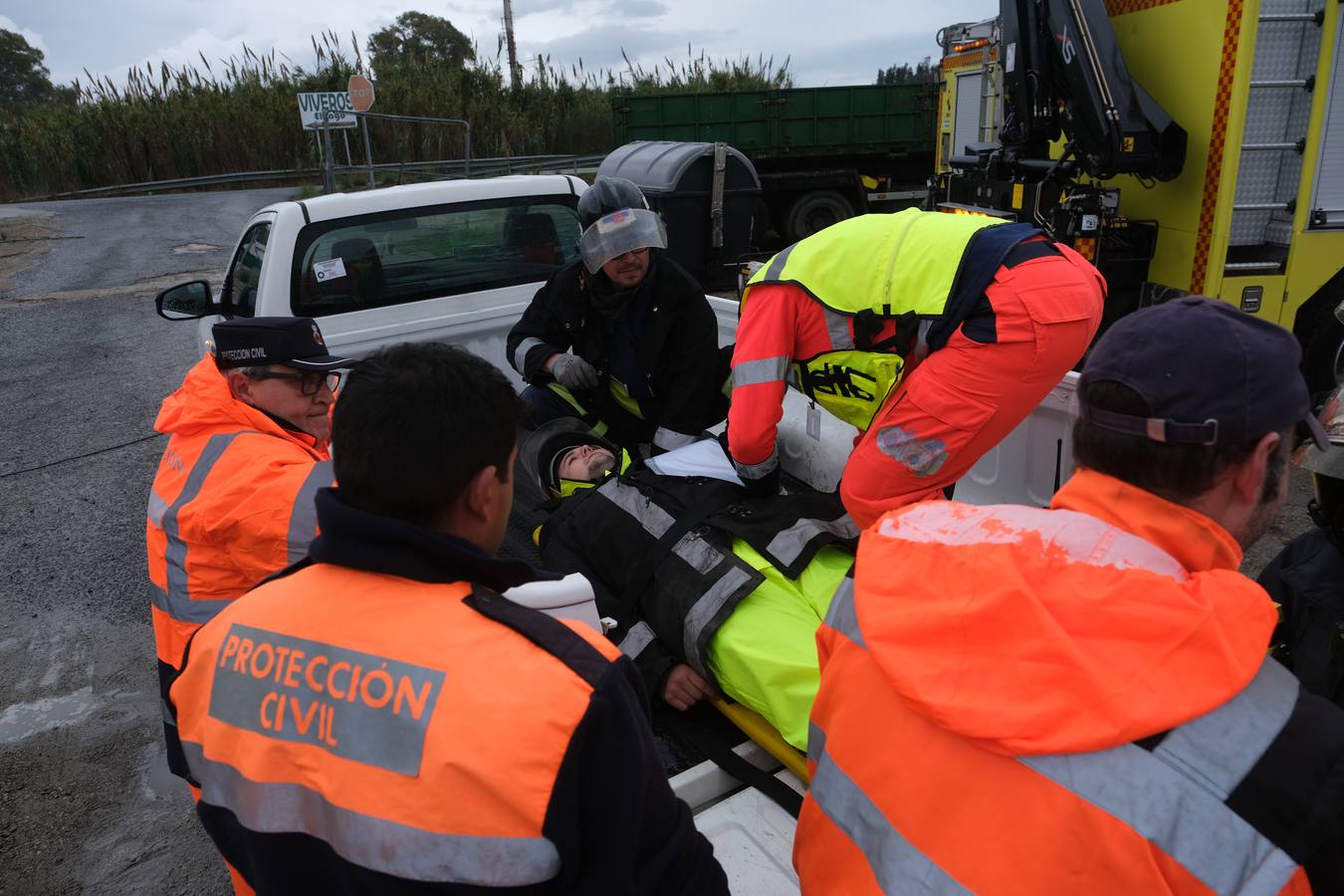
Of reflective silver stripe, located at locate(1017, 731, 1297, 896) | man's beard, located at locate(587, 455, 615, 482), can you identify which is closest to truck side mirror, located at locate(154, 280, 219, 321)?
man's beard, located at locate(587, 455, 615, 482)

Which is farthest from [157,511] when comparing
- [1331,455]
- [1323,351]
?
[1323,351]

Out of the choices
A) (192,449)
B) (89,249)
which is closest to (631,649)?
(192,449)

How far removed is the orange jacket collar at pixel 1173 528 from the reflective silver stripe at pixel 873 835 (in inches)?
18.2

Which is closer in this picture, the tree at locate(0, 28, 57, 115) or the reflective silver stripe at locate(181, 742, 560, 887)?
the reflective silver stripe at locate(181, 742, 560, 887)

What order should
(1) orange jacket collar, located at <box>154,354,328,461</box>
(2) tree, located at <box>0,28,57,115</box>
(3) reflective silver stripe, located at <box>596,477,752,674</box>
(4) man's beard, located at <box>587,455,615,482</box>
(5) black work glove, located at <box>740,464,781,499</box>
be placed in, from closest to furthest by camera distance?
1. (1) orange jacket collar, located at <box>154,354,328,461</box>
2. (3) reflective silver stripe, located at <box>596,477,752,674</box>
3. (5) black work glove, located at <box>740,464,781,499</box>
4. (4) man's beard, located at <box>587,455,615,482</box>
5. (2) tree, located at <box>0,28,57,115</box>

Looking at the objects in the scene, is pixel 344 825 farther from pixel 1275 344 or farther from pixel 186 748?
pixel 1275 344

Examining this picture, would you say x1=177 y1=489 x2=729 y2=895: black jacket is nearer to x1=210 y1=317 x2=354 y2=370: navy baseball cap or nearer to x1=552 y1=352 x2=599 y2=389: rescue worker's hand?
x1=210 y1=317 x2=354 y2=370: navy baseball cap

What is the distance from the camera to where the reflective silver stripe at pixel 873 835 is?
1.08 m

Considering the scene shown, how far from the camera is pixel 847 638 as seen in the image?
1.21m

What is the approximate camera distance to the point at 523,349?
386 centimetres

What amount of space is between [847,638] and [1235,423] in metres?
0.54

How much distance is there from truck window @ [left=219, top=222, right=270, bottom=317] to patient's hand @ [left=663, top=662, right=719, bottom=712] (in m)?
2.92

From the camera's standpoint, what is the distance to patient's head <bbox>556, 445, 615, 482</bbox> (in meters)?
3.42

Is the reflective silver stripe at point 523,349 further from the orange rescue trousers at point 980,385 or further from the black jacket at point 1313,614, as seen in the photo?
the black jacket at point 1313,614
